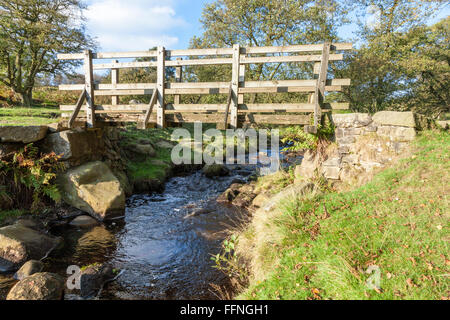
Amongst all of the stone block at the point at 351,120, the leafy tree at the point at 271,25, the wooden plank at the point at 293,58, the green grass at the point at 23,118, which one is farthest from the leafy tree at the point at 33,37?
the stone block at the point at 351,120

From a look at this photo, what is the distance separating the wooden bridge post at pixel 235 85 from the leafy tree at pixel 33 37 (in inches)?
655

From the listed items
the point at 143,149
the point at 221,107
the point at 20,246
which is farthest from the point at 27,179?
the point at 143,149

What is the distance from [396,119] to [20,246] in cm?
868

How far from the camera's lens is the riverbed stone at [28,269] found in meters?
4.58

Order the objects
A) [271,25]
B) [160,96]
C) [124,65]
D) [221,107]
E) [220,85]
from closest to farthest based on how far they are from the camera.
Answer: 1. [220,85]
2. [221,107]
3. [160,96]
4. [124,65]
5. [271,25]

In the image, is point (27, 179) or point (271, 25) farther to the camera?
point (271, 25)

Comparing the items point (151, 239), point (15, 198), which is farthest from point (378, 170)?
point (15, 198)

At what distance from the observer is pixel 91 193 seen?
289 inches

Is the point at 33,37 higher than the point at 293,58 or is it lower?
higher

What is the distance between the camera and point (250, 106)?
23.2 feet

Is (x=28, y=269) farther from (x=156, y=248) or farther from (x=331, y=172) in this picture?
(x=331, y=172)

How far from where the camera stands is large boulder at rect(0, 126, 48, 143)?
6730 millimetres

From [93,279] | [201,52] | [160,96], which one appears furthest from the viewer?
[160,96]

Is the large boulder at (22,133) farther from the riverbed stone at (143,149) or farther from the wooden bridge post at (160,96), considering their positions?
the riverbed stone at (143,149)
